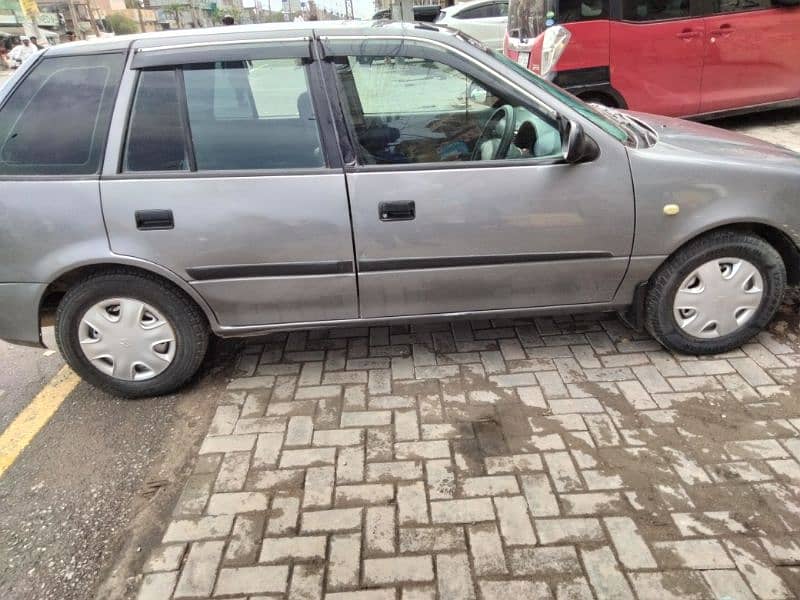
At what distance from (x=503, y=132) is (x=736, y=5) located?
5019 millimetres

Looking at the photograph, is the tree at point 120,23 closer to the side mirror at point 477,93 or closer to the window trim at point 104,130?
the window trim at point 104,130

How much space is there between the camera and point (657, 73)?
20.7 ft

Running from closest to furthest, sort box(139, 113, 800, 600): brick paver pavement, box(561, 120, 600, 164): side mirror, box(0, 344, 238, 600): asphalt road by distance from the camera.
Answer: box(139, 113, 800, 600): brick paver pavement → box(0, 344, 238, 600): asphalt road → box(561, 120, 600, 164): side mirror

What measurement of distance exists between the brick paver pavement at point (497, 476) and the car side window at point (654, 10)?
4238 mm

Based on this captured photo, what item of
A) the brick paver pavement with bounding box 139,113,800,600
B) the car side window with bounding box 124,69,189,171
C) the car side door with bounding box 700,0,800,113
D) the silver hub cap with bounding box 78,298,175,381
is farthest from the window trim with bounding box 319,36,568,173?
the car side door with bounding box 700,0,800,113

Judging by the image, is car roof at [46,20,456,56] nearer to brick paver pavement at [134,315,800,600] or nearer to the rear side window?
the rear side window

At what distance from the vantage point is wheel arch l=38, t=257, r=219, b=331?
2717 mm

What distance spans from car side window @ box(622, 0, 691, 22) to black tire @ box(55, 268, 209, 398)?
223 inches

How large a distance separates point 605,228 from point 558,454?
1110 mm

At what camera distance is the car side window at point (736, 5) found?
20.2 ft

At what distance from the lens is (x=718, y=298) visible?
2988mm

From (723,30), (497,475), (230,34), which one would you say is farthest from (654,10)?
(497,475)

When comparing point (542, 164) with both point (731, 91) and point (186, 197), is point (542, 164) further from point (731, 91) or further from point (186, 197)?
point (731, 91)

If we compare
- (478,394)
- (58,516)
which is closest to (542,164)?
(478,394)
